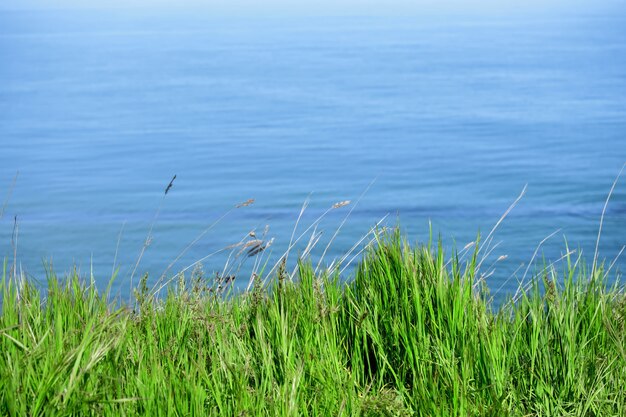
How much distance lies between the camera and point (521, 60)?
2425cm

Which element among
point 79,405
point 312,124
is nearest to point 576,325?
point 79,405

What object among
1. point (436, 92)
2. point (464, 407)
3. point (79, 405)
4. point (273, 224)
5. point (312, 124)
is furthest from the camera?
point (436, 92)

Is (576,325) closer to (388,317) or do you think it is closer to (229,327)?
(388,317)

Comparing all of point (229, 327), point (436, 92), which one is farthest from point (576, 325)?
point (436, 92)

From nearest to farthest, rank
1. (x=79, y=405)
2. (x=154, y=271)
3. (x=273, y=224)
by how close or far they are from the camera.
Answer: (x=79, y=405) → (x=154, y=271) → (x=273, y=224)

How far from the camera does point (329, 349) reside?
2.79 metres

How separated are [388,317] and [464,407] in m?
0.57

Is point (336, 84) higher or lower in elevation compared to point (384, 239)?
higher

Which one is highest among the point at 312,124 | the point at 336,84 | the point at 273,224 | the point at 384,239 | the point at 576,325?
the point at 336,84

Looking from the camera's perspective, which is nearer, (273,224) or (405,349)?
(405,349)

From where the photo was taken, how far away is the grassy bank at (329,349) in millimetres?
2346

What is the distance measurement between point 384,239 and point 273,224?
24.0 ft

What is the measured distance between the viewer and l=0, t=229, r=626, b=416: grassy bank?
2346 millimetres

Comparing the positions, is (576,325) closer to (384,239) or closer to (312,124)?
(384,239)
